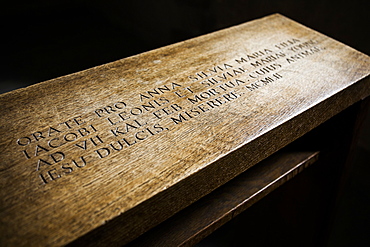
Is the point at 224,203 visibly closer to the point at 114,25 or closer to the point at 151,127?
the point at 151,127

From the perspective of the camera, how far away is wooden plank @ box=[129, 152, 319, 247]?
1.20 m

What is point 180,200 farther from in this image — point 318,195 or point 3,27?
point 3,27

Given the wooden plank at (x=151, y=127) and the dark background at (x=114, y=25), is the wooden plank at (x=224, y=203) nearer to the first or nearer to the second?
the wooden plank at (x=151, y=127)

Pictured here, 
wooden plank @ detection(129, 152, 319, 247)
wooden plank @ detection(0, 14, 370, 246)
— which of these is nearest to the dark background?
wooden plank @ detection(0, 14, 370, 246)

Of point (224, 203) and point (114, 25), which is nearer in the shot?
point (224, 203)

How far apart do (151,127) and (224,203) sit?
0.41 metres

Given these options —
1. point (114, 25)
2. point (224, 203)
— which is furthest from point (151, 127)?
point (114, 25)

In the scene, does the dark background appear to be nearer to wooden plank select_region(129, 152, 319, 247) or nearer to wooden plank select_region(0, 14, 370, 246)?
wooden plank select_region(0, 14, 370, 246)

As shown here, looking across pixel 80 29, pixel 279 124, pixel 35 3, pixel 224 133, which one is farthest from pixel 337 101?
pixel 35 3

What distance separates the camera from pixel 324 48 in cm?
158

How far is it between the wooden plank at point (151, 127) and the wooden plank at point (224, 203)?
22cm

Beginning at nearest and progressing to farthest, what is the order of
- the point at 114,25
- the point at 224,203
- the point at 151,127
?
the point at 151,127 < the point at 224,203 < the point at 114,25

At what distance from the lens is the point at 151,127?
3.60 ft

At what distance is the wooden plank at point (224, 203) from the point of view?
1196 mm
